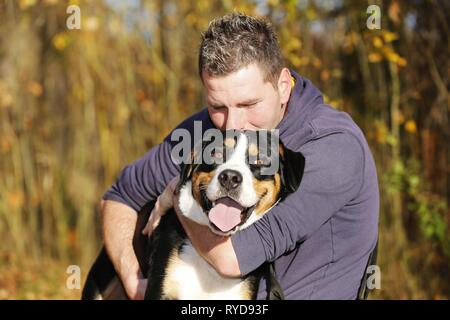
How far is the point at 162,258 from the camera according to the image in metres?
3.17

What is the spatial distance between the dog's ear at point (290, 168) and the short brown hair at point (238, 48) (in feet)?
1.14

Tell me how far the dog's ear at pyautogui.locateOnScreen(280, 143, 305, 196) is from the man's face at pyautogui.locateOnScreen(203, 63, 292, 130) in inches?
6.6

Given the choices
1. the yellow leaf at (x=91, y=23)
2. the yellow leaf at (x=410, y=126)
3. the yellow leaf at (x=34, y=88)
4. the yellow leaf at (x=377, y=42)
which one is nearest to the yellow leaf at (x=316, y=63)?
the yellow leaf at (x=377, y=42)

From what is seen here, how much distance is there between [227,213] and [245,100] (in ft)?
1.61

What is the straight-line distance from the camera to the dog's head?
9.44 ft

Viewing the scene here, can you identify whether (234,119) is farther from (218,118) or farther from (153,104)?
(153,104)

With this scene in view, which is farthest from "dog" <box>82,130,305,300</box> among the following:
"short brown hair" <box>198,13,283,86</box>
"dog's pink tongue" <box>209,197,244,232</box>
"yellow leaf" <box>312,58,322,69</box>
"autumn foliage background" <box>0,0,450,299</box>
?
"yellow leaf" <box>312,58,322,69</box>

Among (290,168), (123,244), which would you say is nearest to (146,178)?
(123,244)

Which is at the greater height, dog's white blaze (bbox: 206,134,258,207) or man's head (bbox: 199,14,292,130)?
man's head (bbox: 199,14,292,130)

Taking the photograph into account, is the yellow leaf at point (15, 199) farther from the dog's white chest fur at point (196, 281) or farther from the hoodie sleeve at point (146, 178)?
the dog's white chest fur at point (196, 281)

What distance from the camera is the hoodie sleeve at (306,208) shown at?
2811 millimetres

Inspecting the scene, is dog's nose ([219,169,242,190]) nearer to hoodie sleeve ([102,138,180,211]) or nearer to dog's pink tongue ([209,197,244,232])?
dog's pink tongue ([209,197,244,232])

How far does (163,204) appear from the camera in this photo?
3246 millimetres
